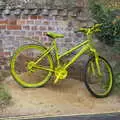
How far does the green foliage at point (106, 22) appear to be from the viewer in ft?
30.8

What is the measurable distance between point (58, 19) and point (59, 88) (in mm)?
1557

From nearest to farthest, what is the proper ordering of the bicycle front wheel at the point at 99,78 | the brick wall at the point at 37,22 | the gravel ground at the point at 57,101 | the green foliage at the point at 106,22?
the gravel ground at the point at 57,101
the bicycle front wheel at the point at 99,78
the green foliage at the point at 106,22
the brick wall at the point at 37,22

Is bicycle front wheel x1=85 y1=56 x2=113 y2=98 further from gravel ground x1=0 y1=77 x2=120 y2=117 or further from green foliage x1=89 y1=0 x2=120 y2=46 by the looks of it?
green foliage x1=89 y1=0 x2=120 y2=46

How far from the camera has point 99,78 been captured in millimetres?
9039

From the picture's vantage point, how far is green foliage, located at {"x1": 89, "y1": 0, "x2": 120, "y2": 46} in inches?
370

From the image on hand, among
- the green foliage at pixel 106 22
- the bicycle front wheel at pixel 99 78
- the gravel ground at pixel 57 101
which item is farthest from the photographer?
the green foliage at pixel 106 22

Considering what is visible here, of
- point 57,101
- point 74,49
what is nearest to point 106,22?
point 74,49

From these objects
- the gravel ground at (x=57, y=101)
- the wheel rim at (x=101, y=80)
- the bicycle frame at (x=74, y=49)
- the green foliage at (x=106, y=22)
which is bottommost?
the gravel ground at (x=57, y=101)

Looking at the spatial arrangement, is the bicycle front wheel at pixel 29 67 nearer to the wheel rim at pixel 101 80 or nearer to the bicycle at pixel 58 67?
the bicycle at pixel 58 67

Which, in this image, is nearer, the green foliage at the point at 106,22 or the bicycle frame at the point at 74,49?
the bicycle frame at the point at 74,49

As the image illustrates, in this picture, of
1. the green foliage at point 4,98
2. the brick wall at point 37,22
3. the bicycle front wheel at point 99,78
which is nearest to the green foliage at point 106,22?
the brick wall at point 37,22

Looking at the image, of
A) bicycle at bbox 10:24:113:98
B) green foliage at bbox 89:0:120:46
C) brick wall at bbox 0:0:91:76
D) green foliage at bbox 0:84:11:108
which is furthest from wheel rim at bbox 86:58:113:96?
green foliage at bbox 0:84:11:108

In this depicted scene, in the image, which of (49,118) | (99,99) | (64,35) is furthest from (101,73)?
(49,118)

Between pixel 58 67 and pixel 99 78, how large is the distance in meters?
0.86
